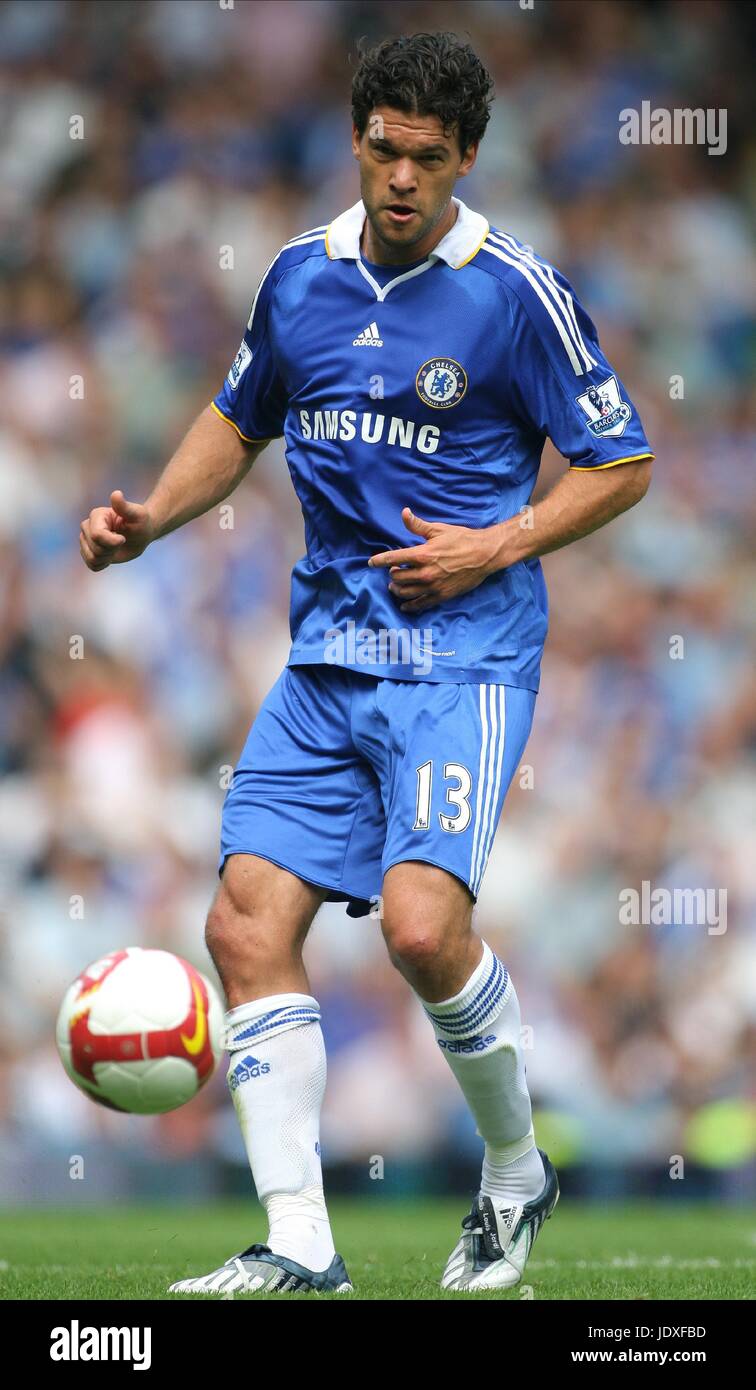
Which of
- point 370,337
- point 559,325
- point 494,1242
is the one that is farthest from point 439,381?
point 494,1242

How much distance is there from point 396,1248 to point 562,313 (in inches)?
109

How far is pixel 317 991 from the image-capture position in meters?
8.05

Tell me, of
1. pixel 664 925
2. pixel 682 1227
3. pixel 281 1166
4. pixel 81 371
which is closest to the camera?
pixel 281 1166

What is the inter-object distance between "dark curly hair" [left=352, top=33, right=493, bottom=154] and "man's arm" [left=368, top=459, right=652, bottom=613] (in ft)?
2.68

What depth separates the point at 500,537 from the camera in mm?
4355

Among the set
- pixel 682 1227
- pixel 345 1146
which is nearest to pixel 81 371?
pixel 345 1146

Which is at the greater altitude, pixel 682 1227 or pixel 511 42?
pixel 511 42

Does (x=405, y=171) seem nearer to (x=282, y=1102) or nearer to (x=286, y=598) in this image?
(x=282, y=1102)

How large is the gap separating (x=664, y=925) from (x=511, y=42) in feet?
16.0

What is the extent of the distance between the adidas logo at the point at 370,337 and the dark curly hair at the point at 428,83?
439 mm

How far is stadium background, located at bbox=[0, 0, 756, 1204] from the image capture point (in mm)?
8031

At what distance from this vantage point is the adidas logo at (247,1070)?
13.6ft

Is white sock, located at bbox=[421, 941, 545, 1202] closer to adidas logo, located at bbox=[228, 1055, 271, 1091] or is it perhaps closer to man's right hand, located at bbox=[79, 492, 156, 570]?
adidas logo, located at bbox=[228, 1055, 271, 1091]

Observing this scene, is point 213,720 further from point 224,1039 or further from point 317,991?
point 224,1039
